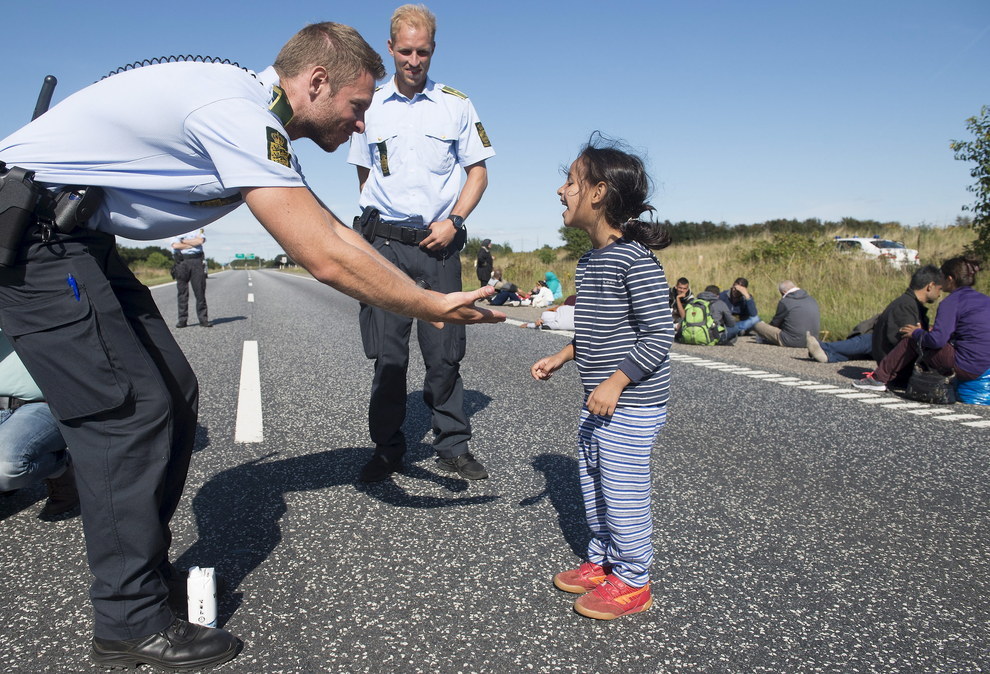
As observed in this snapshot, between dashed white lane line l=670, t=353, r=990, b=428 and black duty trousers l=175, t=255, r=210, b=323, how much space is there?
26.7 feet

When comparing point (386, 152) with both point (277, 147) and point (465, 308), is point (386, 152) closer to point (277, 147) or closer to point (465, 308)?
point (465, 308)

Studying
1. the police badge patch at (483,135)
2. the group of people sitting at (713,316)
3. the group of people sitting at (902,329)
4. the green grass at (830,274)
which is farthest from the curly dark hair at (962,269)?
the police badge patch at (483,135)

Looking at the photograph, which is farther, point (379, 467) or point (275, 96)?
point (379, 467)

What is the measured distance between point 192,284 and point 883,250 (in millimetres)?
16488

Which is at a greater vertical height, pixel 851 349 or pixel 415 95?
pixel 415 95

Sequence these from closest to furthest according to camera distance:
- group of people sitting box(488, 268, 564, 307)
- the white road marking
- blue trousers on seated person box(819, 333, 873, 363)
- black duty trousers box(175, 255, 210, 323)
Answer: the white road marking, blue trousers on seated person box(819, 333, 873, 363), black duty trousers box(175, 255, 210, 323), group of people sitting box(488, 268, 564, 307)

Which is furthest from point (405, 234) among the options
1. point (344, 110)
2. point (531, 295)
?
point (531, 295)

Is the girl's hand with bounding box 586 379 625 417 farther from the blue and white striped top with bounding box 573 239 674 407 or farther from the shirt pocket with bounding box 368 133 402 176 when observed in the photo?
the shirt pocket with bounding box 368 133 402 176

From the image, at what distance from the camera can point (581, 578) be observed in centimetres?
227

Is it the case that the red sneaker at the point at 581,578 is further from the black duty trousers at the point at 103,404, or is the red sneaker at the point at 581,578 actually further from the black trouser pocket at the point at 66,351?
the black trouser pocket at the point at 66,351

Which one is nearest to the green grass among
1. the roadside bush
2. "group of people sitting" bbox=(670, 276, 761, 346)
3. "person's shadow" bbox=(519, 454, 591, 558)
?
the roadside bush

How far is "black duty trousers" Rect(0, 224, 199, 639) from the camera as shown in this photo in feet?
5.70

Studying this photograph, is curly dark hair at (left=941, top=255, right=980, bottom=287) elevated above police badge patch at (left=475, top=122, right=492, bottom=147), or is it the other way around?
police badge patch at (left=475, top=122, right=492, bottom=147)

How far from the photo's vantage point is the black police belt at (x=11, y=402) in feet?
9.18
